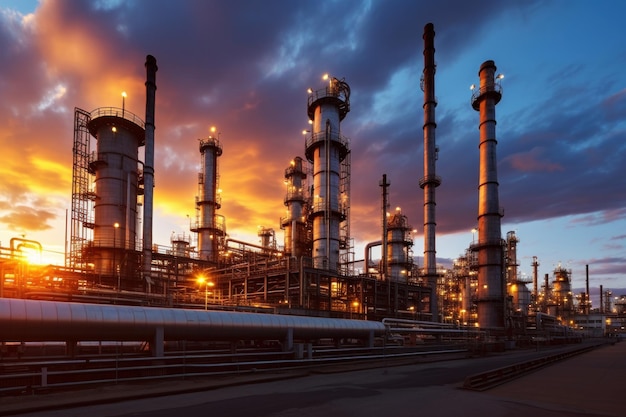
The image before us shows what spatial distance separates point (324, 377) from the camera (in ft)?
66.0

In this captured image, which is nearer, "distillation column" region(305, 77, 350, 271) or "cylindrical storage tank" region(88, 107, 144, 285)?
"cylindrical storage tank" region(88, 107, 144, 285)

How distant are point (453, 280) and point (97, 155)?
87.9 meters

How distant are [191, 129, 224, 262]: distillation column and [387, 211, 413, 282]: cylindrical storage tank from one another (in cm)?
2923

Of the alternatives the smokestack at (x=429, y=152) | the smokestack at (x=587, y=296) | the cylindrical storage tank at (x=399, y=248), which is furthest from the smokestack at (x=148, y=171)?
the smokestack at (x=587, y=296)

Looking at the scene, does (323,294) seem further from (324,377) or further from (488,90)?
(488,90)

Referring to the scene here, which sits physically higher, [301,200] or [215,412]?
[301,200]

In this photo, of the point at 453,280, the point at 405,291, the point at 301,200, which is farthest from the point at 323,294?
the point at 453,280

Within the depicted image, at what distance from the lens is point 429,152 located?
66.4m

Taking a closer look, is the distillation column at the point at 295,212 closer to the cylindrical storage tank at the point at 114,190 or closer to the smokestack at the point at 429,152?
the smokestack at the point at 429,152

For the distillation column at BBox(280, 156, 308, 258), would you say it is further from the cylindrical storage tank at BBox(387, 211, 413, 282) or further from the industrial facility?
the cylindrical storage tank at BBox(387, 211, 413, 282)

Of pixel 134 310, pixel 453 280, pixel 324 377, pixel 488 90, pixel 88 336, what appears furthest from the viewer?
pixel 453 280

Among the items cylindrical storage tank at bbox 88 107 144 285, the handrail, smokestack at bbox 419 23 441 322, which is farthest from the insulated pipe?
smokestack at bbox 419 23 441 322

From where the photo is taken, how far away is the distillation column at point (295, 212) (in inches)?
2517

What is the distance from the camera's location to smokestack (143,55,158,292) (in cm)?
4419
